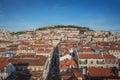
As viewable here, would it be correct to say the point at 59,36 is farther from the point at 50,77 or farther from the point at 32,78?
the point at 32,78

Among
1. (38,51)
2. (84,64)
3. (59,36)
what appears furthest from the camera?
(59,36)

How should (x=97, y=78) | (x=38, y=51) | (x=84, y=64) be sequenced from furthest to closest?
1. (x=38, y=51)
2. (x=84, y=64)
3. (x=97, y=78)

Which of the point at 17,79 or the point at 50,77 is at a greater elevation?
the point at 17,79

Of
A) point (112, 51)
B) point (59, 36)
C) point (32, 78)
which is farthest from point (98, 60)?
point (59, 36)

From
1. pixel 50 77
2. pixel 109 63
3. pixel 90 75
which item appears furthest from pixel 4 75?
pixel 109 63

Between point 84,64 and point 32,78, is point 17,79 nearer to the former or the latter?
point 32,78

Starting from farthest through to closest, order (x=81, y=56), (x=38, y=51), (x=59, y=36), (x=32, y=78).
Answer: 1. (x=59, y=36)
2. (x=38, y=51)
3. (x=81, y=56)
4. (x=32, y=78)

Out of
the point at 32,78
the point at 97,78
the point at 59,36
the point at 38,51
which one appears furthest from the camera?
the point at 59,36

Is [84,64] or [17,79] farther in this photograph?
[84,64]

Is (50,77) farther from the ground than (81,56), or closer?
closer
